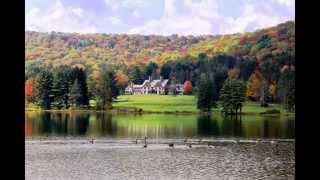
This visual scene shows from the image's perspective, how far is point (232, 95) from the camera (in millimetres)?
21719

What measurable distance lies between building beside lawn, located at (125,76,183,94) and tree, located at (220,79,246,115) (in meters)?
1.71

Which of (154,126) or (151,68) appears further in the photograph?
(151,68)

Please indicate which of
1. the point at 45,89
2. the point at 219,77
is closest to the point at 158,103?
the point at 219,77

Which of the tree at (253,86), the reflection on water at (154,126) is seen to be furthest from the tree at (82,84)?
the tree at (253,86)

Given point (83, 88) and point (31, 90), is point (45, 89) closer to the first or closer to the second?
point (31, 90)

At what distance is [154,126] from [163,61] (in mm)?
3036

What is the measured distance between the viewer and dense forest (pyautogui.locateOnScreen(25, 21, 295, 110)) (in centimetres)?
2078

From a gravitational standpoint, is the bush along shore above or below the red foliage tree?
below

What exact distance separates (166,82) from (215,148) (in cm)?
598

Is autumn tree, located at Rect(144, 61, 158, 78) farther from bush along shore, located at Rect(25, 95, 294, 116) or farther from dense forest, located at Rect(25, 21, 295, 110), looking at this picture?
bush along shore, located at Rect(25, 95, 294, 116)

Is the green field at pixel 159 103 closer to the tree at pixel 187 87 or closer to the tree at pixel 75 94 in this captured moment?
the tree at pixel 187 87

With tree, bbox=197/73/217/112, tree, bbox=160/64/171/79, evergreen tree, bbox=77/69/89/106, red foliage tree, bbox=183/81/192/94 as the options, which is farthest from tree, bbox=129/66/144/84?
tree, bbox=197/73/217/112

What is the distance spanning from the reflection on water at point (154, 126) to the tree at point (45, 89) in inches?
15.6
